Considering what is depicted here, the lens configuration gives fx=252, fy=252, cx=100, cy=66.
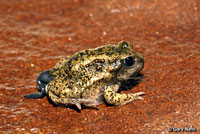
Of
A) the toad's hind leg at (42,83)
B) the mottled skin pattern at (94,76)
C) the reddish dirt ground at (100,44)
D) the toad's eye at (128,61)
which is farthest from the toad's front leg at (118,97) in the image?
the toad's hind leg at (42,83)

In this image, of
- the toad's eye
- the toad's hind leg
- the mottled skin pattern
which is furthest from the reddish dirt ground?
the toad's eye

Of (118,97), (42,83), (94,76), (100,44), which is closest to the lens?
(118,97)

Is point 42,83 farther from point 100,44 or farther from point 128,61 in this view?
point 100,44

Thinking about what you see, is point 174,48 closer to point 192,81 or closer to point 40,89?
point 192,81

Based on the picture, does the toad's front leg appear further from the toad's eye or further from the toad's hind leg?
the toad's hind leg

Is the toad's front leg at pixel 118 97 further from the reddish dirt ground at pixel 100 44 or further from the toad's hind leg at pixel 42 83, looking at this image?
the toad's hind leg at pixel 42 83

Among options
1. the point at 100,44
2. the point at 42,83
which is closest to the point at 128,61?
the point at 42,83
